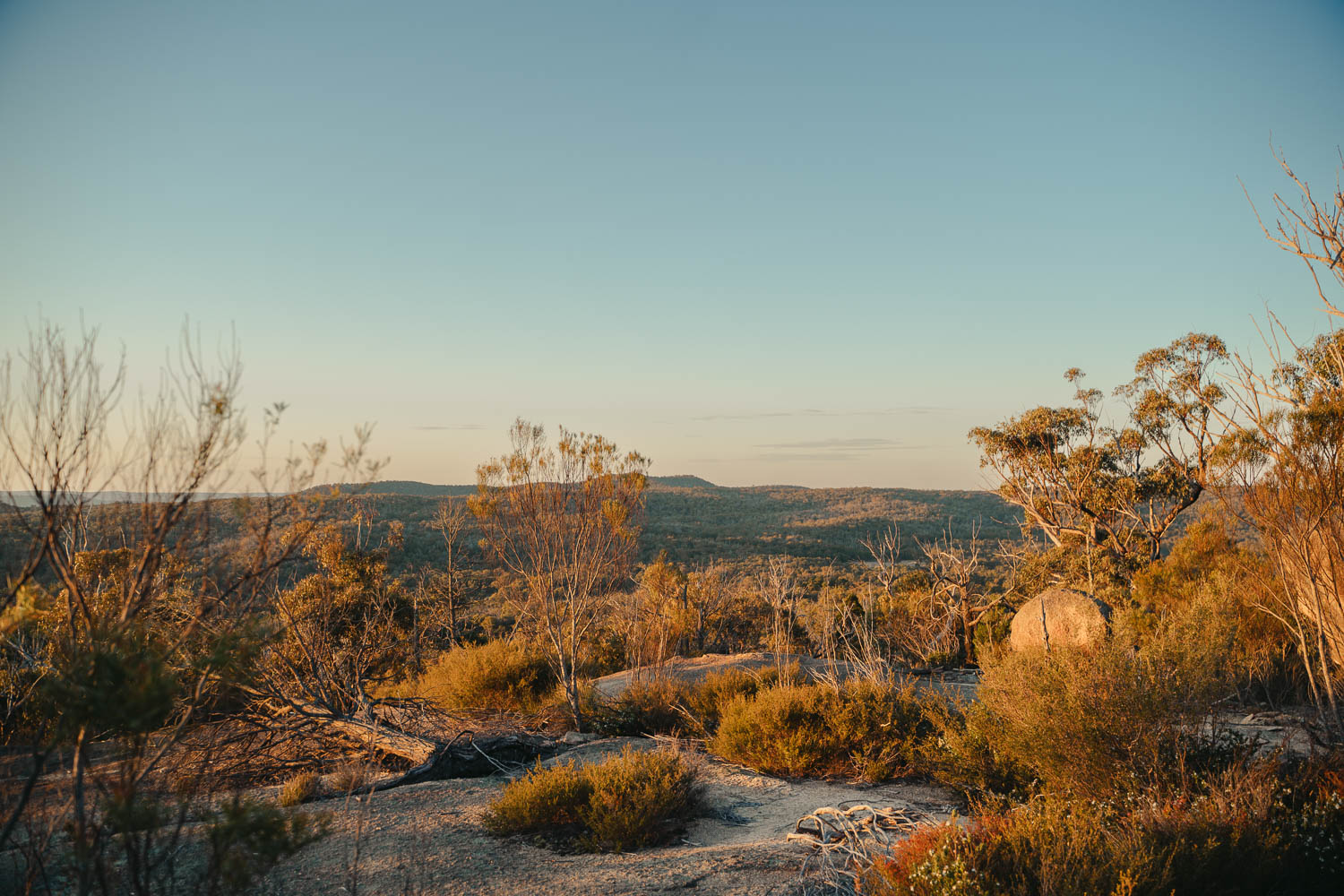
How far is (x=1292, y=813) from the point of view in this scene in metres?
4.36

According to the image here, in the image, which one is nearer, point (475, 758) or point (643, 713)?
point (475, 758)

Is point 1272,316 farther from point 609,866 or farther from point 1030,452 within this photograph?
point 1030,452

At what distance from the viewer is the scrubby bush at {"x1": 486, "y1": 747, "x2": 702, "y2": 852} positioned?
5344 mm

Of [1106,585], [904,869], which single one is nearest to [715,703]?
[904,869]

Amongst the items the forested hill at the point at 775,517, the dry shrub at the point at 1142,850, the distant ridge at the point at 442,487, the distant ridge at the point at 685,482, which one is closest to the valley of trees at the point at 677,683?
the dry shrub at the point at 1142,850

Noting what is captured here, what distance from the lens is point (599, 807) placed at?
546cm

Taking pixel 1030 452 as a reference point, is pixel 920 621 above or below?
below

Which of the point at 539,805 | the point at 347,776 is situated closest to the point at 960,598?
the point at 539,805

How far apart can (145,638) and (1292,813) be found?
659 centimetres

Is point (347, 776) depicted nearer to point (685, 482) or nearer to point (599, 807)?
point (599, 807)

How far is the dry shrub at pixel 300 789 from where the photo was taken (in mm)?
6055

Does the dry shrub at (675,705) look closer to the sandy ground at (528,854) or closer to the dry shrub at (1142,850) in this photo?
the sandy ground at (528,854)

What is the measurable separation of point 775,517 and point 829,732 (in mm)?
47413

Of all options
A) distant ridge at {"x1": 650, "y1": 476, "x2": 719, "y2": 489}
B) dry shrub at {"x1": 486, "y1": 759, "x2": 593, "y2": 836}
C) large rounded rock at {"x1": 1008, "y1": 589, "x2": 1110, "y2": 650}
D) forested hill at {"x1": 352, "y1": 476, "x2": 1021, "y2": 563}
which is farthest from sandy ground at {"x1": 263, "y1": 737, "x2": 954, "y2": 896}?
distant ridge at {"x1": 650, "y1": 476, "x2": 719, "y2": 489}
